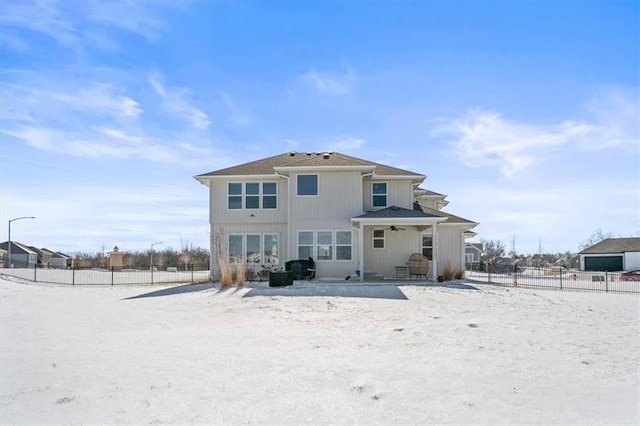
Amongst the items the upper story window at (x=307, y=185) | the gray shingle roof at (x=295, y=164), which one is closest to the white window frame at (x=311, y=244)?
the upper story window at (x=307, y=185)

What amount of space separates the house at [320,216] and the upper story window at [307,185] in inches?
1.8

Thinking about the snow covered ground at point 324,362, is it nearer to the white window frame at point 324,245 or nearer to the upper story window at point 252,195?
the white window frame at point 324,245

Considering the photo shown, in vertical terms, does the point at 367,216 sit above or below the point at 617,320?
above

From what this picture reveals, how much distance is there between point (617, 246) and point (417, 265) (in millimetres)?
43018

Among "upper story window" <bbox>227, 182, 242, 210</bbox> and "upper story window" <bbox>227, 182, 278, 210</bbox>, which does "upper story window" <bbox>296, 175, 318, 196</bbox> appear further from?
"upper story window" <bbox>227, 182, 242, 210</bbox>

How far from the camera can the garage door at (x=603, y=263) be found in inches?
2208

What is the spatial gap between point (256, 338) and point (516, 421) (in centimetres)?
587

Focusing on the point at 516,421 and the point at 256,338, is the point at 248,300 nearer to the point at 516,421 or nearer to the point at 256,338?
the point at 256,338

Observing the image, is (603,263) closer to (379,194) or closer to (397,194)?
(397,194)

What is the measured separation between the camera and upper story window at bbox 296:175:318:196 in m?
24.2

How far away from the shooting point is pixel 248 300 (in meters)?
16.2

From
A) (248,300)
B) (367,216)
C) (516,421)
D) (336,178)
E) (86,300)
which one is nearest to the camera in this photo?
(516,421)

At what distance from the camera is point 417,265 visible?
23.9 metres

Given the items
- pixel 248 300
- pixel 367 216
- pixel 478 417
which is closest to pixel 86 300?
pixel 248 300
